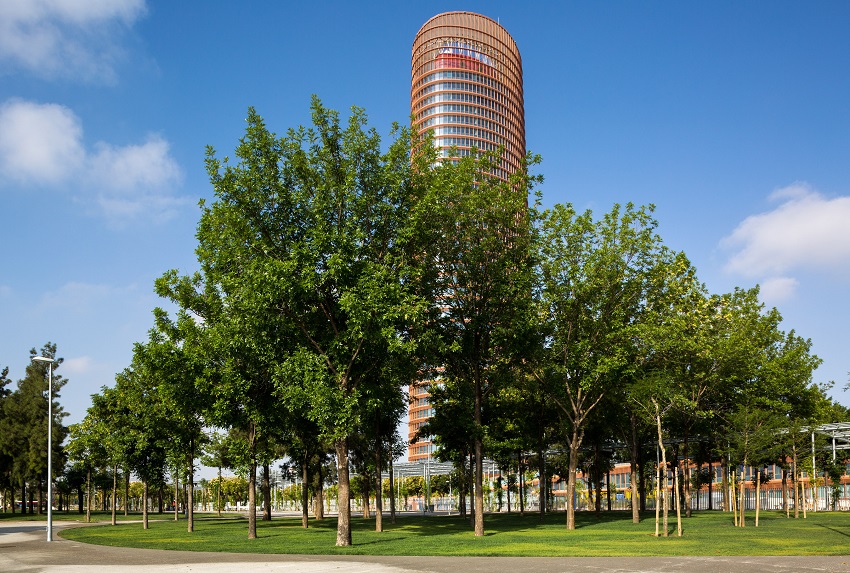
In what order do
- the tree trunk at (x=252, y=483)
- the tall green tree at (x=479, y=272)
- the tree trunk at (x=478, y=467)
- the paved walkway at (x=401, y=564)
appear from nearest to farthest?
the paved walkway at (x=401, y=564)
the tree trunk at (x=252, y=483)
the tree trunk at (x=478, y=467)
the tall green tree at (x=479, y=272)

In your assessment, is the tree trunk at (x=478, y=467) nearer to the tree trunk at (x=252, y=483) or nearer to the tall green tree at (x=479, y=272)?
the tall green tree at (x=479, y=272)

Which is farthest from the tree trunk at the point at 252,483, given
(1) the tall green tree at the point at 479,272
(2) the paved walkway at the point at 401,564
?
(1) the tall green tree at the point at 479,272

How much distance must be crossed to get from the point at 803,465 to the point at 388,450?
2886cm

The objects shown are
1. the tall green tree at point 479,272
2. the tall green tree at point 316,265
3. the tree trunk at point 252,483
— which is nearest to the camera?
the tall green tree at point 316,265

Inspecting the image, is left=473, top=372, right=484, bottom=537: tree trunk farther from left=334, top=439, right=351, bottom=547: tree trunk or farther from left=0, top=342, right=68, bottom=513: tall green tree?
left=0, top=342, right=68, bottom=513: tall green tree

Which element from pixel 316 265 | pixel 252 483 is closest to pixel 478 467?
pixel 252 483

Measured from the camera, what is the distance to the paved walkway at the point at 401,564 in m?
19.7

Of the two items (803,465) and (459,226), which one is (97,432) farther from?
(803,465)

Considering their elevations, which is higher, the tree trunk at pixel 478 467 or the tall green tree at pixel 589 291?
the tall green tree at pixel 589 291

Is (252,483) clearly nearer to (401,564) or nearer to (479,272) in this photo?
(479,272)

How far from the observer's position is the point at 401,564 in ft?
72.3

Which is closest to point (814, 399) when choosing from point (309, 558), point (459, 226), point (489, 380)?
point (489, 380)

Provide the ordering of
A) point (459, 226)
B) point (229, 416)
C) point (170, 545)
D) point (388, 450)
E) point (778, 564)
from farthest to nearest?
1. point (388, 450)
2. point (459, 226)
3. point (229, 416)
4. point (170, 545)
5. point (778, 564)

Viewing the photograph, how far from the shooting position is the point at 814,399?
56000 mm
